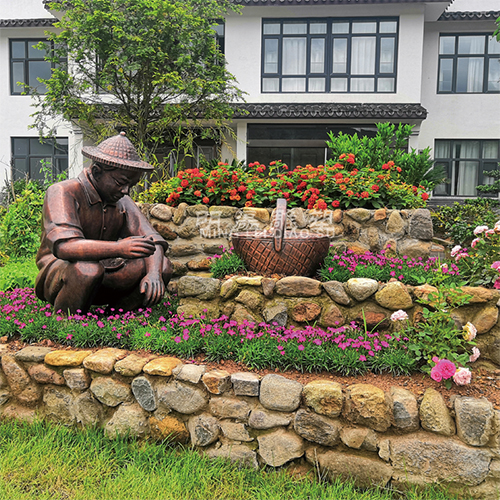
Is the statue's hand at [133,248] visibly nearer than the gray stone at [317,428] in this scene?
No

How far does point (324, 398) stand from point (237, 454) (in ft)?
1.96

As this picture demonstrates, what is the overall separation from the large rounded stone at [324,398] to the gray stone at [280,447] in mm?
211

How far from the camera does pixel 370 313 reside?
311 cm

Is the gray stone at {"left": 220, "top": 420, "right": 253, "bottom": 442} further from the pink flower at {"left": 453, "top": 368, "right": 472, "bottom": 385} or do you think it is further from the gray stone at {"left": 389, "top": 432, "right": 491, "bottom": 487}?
the pink flower at {"left": 453, "top": 368, "right": 472, "bottom": 385}

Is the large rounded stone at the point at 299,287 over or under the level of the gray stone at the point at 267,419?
over

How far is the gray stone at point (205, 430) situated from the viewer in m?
2.48

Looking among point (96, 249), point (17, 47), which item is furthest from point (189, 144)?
point (17, 47)

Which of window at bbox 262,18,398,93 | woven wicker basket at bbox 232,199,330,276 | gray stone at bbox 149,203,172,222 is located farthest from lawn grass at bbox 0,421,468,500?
window at bbox 262,18,398,93

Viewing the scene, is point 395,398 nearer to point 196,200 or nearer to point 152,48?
point 196,200

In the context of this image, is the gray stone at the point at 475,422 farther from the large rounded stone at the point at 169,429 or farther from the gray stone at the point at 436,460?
the large rounded stone at the point at 169,429

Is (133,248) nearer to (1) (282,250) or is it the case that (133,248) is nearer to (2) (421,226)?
(1) (282,250)

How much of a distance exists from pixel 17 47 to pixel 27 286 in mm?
14474

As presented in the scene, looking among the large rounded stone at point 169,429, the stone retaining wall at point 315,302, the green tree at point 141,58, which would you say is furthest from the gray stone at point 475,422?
the green tree at point 141,58

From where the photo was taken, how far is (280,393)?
94.3 inches
